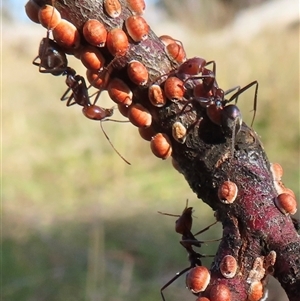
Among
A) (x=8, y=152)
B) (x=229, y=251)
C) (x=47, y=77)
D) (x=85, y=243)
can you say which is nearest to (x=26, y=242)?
(x=85, y=243)

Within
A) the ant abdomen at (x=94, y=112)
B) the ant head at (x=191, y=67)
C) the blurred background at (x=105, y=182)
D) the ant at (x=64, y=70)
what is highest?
the ant head at (x=191, y=67)

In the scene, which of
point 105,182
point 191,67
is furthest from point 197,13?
point 191,67

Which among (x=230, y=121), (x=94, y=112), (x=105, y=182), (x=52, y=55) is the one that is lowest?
(x=105, y=182)

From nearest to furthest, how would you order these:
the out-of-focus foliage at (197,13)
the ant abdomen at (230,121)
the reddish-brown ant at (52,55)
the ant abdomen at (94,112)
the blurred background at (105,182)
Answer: the ant abdomen at (230,121) < the reddish-brown ant at (52,55) < the ant abdomen at (94,112) < the blurred background at (105,182) < the out-of-focus foliage at (197,13)

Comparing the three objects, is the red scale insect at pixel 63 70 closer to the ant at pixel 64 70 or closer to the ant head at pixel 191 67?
the ant at pixel 64 70

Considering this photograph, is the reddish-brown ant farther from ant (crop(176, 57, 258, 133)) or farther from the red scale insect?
ant (crop(176, 57, 258, 133))

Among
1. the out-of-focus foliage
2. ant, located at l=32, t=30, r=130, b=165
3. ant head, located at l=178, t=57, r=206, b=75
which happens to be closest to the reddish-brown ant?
ant, located at l=32, t=30, r=130, b=165

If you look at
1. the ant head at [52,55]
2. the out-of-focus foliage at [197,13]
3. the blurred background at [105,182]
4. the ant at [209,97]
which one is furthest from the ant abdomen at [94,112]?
the out-of-focus foliage at [197,13]

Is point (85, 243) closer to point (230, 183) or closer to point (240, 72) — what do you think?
point (240, 72)

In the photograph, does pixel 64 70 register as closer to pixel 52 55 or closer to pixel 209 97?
pixel 52 55
